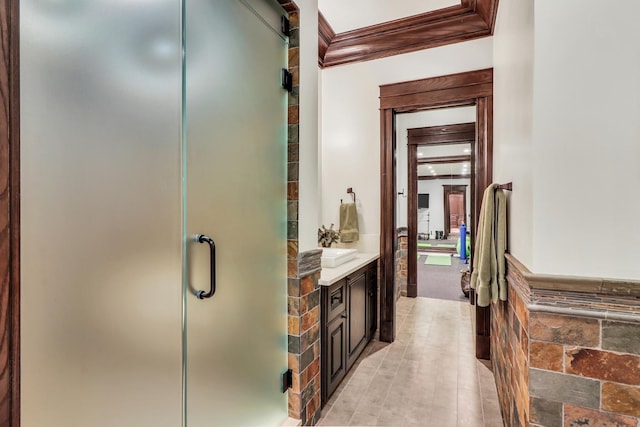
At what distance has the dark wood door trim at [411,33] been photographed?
2.39 metres

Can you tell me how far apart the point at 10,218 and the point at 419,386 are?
247 cm

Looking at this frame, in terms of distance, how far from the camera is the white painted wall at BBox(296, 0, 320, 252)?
171 cm

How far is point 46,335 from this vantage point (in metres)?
0.72

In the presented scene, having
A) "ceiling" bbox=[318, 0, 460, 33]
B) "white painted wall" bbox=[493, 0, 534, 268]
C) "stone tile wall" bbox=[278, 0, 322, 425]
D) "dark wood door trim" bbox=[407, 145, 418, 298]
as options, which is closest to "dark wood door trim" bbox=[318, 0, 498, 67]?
"ceiling" bbox=[318, 0, 460, 33]

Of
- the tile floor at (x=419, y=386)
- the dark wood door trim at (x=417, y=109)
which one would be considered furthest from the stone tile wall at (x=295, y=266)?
the dark wood door trim at (x=417, y=109)

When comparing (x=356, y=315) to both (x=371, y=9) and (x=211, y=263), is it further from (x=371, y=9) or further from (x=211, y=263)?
(x=371, y=9)

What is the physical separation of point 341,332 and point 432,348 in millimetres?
1140

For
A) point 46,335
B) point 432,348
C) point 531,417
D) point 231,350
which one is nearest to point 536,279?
point 531,417

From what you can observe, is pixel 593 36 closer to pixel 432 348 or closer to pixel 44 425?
pixel 44 425

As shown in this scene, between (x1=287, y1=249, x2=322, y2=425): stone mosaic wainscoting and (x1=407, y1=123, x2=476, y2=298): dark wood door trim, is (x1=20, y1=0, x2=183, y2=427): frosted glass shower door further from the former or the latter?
(x1=407, y1=123, x2=476, y2=298): dark wood door trim

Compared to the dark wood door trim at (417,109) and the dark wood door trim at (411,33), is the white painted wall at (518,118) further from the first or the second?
the dark wood door trim at (417,109)

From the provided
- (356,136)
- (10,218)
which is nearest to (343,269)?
(356,136)

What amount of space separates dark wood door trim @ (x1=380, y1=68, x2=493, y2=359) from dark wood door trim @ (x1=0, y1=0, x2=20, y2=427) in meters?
2.78

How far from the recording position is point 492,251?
5.96 ft
